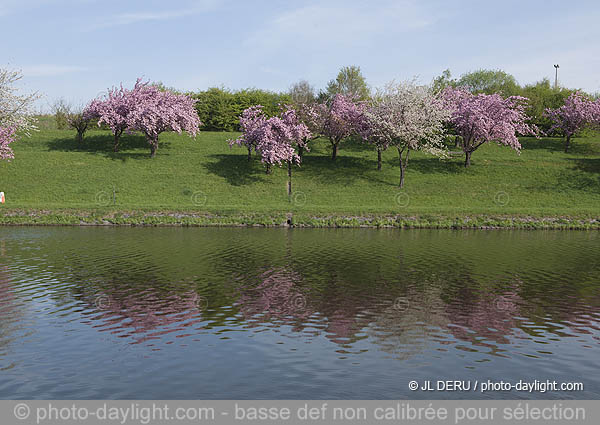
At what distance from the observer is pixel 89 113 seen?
8100 cm

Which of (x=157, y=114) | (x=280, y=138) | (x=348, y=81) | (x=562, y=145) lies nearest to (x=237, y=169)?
(x=280, y=138)

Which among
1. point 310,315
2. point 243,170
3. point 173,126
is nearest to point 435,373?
point 310,315

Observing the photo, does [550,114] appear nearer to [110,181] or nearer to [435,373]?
[110,181]

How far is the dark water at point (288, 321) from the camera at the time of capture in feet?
41.1

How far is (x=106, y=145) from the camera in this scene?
275 feet

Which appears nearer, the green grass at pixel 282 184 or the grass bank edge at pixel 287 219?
the grass bank edge at pixel 287 219

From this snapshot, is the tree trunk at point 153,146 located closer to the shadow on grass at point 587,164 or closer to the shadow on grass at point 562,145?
the shadow on grass at point 562,145

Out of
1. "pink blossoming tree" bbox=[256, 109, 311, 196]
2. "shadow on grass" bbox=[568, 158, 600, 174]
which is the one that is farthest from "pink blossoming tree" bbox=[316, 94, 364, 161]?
"shadow on grass" bbox=[568, 158, 600, 174]

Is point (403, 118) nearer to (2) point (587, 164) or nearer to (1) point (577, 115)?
(2) point (587, 164)

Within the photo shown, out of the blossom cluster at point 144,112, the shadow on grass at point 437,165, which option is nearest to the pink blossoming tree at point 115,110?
the blossom cluster at point 144,112

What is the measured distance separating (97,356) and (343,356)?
634 centimetres

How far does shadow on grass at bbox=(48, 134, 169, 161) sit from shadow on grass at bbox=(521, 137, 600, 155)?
196ft

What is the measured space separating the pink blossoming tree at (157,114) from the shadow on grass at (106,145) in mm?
2194

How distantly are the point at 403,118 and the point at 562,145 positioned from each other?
34597mm
